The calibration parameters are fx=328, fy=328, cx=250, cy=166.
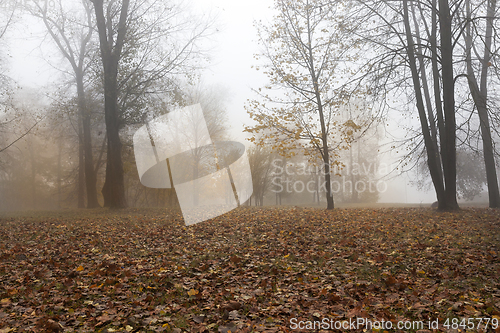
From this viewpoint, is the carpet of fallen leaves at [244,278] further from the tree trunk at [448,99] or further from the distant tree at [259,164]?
the distant tree at [259,164]

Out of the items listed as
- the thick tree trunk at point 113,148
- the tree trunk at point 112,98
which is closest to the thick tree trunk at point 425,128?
the tree trunk at point 112,98

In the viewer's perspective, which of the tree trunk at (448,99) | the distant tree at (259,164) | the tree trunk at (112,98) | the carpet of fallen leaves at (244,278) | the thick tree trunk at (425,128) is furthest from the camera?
the distant tree at (259,164)

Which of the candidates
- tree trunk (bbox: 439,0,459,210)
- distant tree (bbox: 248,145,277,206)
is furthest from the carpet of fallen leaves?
distant tree (bbox: 248,145,277,206)

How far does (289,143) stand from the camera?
14516mm

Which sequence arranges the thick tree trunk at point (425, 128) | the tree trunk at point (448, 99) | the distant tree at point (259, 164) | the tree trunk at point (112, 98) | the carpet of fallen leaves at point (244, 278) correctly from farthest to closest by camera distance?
the distant tree at point (259, 164) → the tree trunk at point (112, 98) → the thick tree trunk at point (425, 128) → the tree trunk at point (448, 99) → the carpet of fallen leaves at point (244, 278)

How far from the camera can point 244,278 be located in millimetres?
4863

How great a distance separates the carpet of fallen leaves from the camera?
351 centimetres

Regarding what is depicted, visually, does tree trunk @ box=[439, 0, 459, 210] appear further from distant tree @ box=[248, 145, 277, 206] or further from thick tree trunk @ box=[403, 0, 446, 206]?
distant tree @ box=[248, 145, 277, 206]

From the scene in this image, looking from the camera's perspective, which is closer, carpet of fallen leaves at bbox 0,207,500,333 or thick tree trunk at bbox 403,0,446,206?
carpet of fallen leaves at bbox 0,207,500,333

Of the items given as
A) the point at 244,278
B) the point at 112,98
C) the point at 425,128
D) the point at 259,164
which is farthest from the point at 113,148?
the point at 259,164

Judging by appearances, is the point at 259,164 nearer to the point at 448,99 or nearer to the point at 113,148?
the point at 113,148

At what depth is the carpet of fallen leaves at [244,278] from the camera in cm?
351

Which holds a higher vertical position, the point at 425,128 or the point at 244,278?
the point at 425,128

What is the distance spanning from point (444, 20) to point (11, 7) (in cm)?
1832
